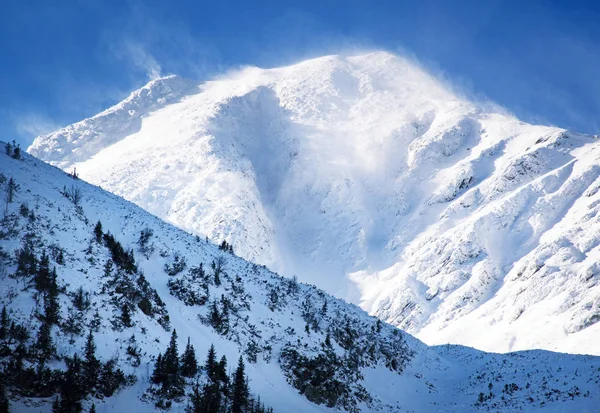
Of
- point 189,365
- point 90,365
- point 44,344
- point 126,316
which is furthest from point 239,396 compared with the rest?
point 44,344

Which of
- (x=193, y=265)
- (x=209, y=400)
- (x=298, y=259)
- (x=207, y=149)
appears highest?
(x=207, y=149)

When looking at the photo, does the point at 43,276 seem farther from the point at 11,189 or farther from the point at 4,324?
the point at 11,189

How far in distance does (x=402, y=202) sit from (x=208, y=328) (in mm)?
130569

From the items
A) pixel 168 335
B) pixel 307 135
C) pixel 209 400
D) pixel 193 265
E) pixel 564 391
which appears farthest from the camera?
pixel 307 135

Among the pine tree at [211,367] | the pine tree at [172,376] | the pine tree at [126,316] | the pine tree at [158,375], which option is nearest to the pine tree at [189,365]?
the pine tree at [172,376]

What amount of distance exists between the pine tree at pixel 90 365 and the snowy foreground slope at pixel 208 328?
0.95 metres

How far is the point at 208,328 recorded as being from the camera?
40656mm

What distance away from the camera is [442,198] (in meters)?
154

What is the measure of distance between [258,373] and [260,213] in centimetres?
11231

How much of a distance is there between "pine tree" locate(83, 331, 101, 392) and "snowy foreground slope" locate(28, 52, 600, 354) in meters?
75.3

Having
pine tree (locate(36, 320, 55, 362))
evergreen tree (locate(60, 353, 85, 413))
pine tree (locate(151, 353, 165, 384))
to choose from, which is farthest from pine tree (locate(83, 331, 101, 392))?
pine tree (locate(151, 353, 165, 384))

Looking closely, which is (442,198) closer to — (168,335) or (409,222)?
(409,222)

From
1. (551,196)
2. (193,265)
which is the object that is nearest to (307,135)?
(551,196)

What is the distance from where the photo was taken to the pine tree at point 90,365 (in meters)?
26.6
